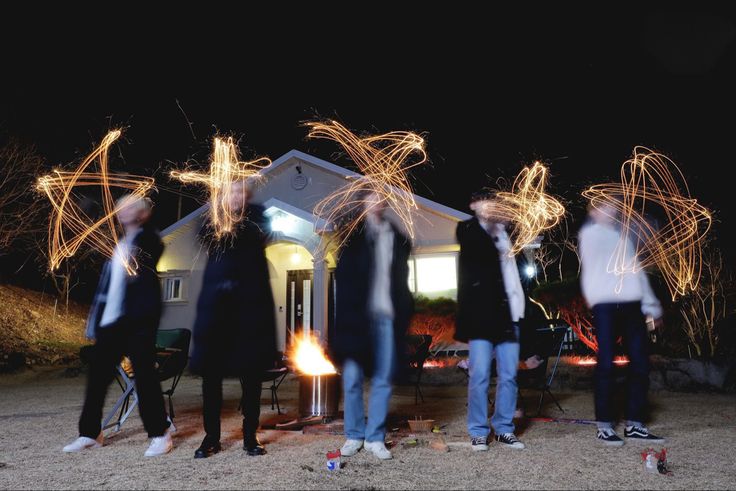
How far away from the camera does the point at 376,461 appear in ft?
12.4

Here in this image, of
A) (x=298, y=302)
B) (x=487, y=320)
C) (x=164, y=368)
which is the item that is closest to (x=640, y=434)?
(x=487, y=320)

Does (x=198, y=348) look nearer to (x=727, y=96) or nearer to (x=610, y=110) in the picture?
(x=727, y=96)

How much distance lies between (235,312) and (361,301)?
939 mm

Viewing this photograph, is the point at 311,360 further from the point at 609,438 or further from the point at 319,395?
the point at 609,438

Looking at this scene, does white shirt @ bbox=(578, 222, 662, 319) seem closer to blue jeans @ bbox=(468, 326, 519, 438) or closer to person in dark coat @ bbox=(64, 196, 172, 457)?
blue jeans @ bbox=(468, 326, 519, 438)

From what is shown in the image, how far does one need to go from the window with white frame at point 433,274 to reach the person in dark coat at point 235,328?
10.2 meters

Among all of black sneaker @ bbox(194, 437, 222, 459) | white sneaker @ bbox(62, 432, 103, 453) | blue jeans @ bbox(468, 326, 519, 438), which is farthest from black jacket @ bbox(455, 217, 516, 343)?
white sneaker @ bbox(62, 432, 103, 453)

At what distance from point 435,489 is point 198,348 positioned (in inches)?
76.3

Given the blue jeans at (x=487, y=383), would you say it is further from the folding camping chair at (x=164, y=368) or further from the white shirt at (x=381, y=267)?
the folding camping chair at (x=164, y=368)

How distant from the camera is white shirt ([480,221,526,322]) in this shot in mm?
4316

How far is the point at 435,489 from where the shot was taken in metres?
3.06

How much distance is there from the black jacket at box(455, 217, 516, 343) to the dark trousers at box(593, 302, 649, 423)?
0.84 meters

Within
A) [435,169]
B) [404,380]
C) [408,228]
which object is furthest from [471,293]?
[435,169]

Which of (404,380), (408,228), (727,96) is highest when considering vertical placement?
(727,96)
